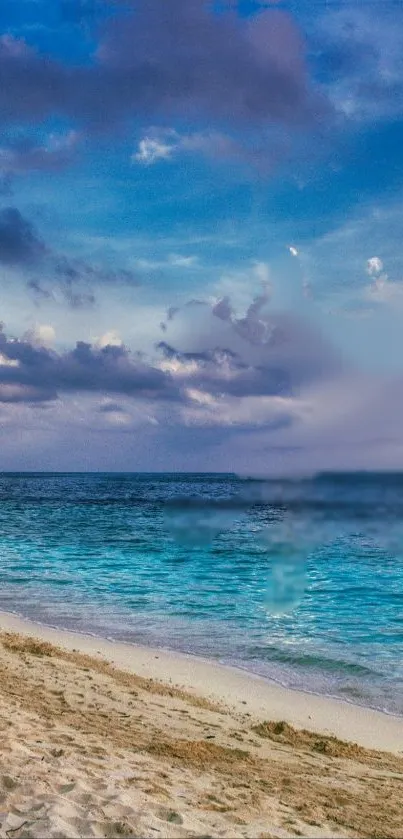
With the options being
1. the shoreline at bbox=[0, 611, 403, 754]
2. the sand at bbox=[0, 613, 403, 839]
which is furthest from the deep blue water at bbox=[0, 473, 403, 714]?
the sand at bbox=[0, 613, 403, 839]

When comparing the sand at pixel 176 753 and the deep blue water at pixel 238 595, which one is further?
the deep blue water at pixel 238 595

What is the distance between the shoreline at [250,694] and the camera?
34.8ft

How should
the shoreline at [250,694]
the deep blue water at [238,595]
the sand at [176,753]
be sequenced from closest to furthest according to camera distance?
the sand at [176,753], the shoreline at [250,694], the deep blue water at [238,595]

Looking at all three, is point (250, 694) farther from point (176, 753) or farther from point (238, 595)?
point (238, 595)

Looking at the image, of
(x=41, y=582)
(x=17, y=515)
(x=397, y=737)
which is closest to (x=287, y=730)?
(x=397, y=737)

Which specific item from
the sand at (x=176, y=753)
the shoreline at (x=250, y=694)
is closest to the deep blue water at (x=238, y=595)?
the shoreline at (x=250, y=694)

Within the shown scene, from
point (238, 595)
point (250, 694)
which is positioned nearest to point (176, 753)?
point (250, 694)

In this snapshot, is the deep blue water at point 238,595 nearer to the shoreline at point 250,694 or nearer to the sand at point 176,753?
the shoreline at point 250,694

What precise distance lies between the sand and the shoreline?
4cm

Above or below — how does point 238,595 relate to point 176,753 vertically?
below

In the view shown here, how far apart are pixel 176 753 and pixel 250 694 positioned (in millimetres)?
3819

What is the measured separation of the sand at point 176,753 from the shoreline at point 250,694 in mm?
35

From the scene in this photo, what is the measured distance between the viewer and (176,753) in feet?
27.3

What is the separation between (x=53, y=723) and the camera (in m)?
9.16
